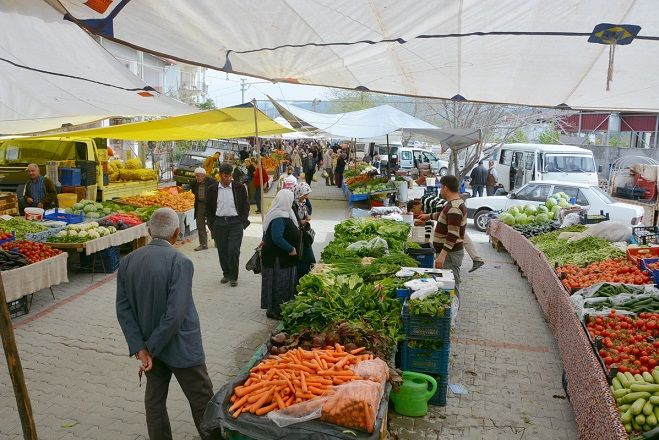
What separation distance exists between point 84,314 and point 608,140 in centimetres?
3866

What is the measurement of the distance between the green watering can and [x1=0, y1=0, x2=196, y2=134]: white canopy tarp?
4.26 m

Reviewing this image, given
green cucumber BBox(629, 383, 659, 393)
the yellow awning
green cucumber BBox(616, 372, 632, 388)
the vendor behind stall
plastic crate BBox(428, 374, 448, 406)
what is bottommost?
plastic crate BBox(428, 374, 448, 406)

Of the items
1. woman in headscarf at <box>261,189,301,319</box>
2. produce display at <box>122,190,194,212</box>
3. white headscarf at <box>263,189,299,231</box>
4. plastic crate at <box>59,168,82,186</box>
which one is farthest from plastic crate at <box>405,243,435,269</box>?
plastic crate at <box>59,168,82,186</box>

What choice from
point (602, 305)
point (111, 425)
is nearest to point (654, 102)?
point (602, 305)

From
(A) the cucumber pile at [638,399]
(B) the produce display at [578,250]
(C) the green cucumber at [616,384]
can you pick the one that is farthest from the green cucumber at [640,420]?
(B) the produce display at [578,250]

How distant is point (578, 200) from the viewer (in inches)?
598

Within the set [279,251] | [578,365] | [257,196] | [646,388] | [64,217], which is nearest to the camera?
[646,388]

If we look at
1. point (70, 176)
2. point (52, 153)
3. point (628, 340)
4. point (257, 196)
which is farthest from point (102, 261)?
point (628, 340)

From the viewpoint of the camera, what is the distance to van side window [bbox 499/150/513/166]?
24055 millimetres

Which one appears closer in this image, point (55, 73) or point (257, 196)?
point (55, 73)

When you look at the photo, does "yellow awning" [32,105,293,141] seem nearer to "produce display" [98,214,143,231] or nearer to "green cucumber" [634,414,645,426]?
"produce display" [98,214,143,231]

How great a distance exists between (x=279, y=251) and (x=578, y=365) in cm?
390

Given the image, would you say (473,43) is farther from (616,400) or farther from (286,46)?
(616,400)

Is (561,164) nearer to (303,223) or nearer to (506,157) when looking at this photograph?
(506,157)
